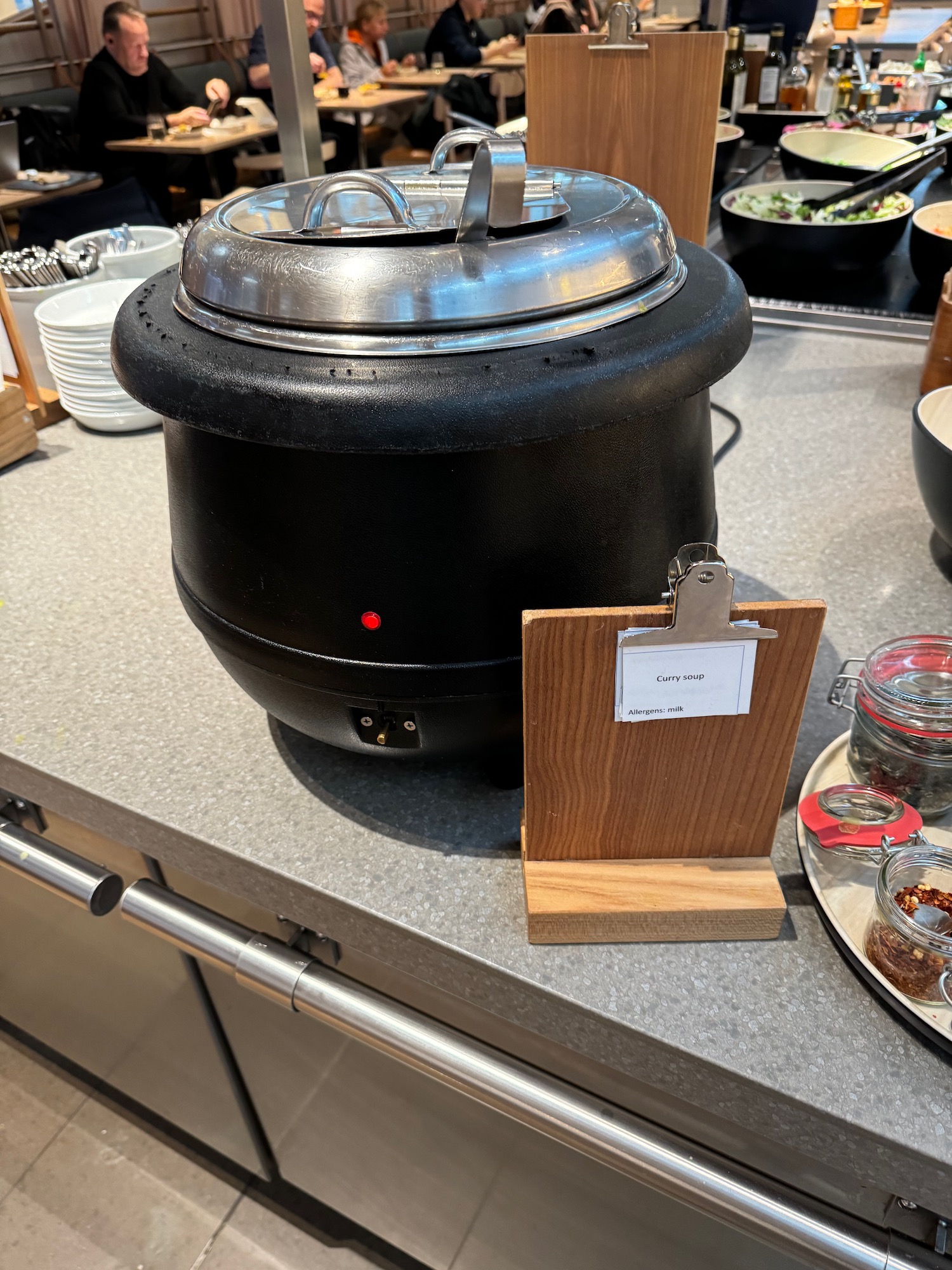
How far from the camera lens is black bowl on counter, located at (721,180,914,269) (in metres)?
1.46

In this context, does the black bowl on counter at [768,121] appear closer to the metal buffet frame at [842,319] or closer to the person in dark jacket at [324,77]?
the metal buffet frame at [842,319]

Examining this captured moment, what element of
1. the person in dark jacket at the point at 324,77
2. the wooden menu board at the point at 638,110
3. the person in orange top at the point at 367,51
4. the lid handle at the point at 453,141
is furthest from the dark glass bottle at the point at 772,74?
the person in orange top at the point at 367,51

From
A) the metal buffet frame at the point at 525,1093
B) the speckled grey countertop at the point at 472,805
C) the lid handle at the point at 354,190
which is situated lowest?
the metal buffet frame at the point at 525,1093

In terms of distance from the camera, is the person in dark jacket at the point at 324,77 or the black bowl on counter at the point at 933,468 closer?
the black bowl on counter at the point at 933,468

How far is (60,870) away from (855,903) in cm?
68

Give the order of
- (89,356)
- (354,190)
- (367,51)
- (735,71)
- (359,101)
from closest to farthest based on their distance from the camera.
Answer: (354,190), (89,356), (735,71), (359,101), (367,51)

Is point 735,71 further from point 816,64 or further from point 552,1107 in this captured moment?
point 552,1107

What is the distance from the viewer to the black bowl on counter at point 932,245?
1394mm

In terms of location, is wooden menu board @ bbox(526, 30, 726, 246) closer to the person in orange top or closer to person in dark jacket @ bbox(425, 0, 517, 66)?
the person in orange top

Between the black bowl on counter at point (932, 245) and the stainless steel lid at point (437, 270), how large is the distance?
1041 mm

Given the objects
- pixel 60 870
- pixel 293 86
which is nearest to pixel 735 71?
pixel 293 86

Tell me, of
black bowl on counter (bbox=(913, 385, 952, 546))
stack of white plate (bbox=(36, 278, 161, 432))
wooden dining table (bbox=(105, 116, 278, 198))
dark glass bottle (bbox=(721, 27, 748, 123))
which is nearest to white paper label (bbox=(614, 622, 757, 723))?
black bowl on counter (bbox=(913, 385, 952, 546))

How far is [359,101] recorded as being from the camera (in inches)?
217

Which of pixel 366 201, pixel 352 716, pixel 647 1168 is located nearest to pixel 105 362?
pixel 366 201
